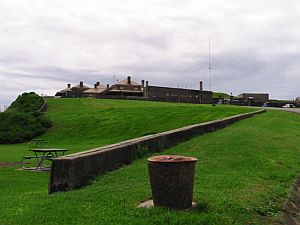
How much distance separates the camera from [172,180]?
6566 mm

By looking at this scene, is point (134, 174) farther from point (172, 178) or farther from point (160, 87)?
point (160, 87)

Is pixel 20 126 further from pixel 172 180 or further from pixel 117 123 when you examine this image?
pixel 172 180

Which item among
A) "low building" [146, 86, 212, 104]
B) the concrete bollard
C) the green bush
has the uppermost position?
"low building" [146, 86, 212, 104]

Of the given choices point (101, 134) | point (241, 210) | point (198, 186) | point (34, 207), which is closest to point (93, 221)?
point (34, 207)

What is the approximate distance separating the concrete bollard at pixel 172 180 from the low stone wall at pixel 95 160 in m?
2.80

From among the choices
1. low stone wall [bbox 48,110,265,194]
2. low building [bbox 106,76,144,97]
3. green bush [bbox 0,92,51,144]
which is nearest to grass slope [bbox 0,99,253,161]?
green bush [bbox 0,92,51,144]

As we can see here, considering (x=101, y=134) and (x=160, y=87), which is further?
(x=160, y=87)

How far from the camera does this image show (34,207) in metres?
7.37

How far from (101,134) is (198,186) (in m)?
30.9

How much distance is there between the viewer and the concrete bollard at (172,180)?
6562mm

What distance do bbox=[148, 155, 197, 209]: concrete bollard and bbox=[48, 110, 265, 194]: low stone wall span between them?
9.19 ft

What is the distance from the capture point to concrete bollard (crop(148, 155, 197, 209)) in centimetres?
656

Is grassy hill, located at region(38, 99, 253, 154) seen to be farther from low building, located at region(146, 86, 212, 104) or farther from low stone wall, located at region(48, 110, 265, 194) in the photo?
low building, located at region(146, 86, 212, 104)

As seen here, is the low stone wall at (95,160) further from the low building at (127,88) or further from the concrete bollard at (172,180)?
the low building at (127,88)
